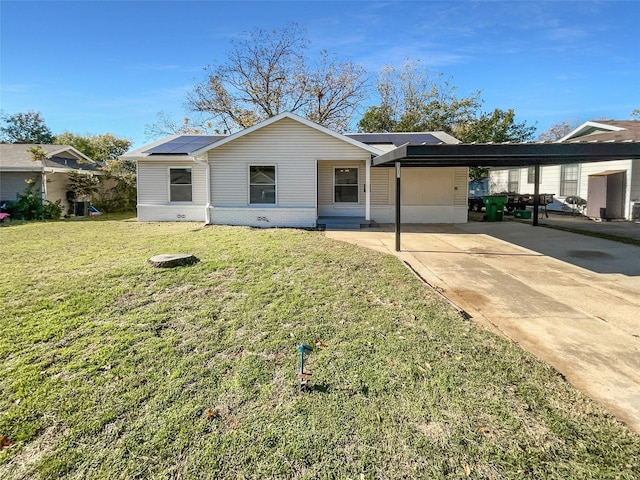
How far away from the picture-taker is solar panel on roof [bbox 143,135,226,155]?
14.0 metres

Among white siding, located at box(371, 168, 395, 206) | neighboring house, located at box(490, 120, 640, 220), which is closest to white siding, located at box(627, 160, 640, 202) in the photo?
neighboring house, located at box(490, 120, 640, 220)

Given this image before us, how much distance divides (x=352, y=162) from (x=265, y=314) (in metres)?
10.5

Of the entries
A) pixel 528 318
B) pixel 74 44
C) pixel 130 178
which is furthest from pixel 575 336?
pixel 130 178

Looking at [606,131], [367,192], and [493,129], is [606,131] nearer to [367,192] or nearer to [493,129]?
[493,129]

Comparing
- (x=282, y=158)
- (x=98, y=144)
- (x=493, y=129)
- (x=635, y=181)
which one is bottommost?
(x=635, y=181)

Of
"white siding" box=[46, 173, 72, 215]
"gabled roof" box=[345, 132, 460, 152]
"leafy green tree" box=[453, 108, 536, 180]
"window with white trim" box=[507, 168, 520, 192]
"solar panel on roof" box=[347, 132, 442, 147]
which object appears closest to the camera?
"gabled roof" box=[345, 132, 460, 152]

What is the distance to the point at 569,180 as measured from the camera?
58.4ft

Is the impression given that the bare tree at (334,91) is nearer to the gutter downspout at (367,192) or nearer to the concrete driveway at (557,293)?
the gutter downspout at (367,192)

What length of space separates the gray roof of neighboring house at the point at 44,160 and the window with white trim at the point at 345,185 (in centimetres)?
1385

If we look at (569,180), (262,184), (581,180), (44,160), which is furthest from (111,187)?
(581,180)

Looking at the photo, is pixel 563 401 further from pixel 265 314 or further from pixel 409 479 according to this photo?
pixel 265 314

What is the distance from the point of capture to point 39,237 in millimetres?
9750

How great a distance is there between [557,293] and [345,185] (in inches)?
380

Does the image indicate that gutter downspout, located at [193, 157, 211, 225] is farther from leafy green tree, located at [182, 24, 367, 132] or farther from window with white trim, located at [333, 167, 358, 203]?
leafy green tree, located at [182, 24, 367, 132]
